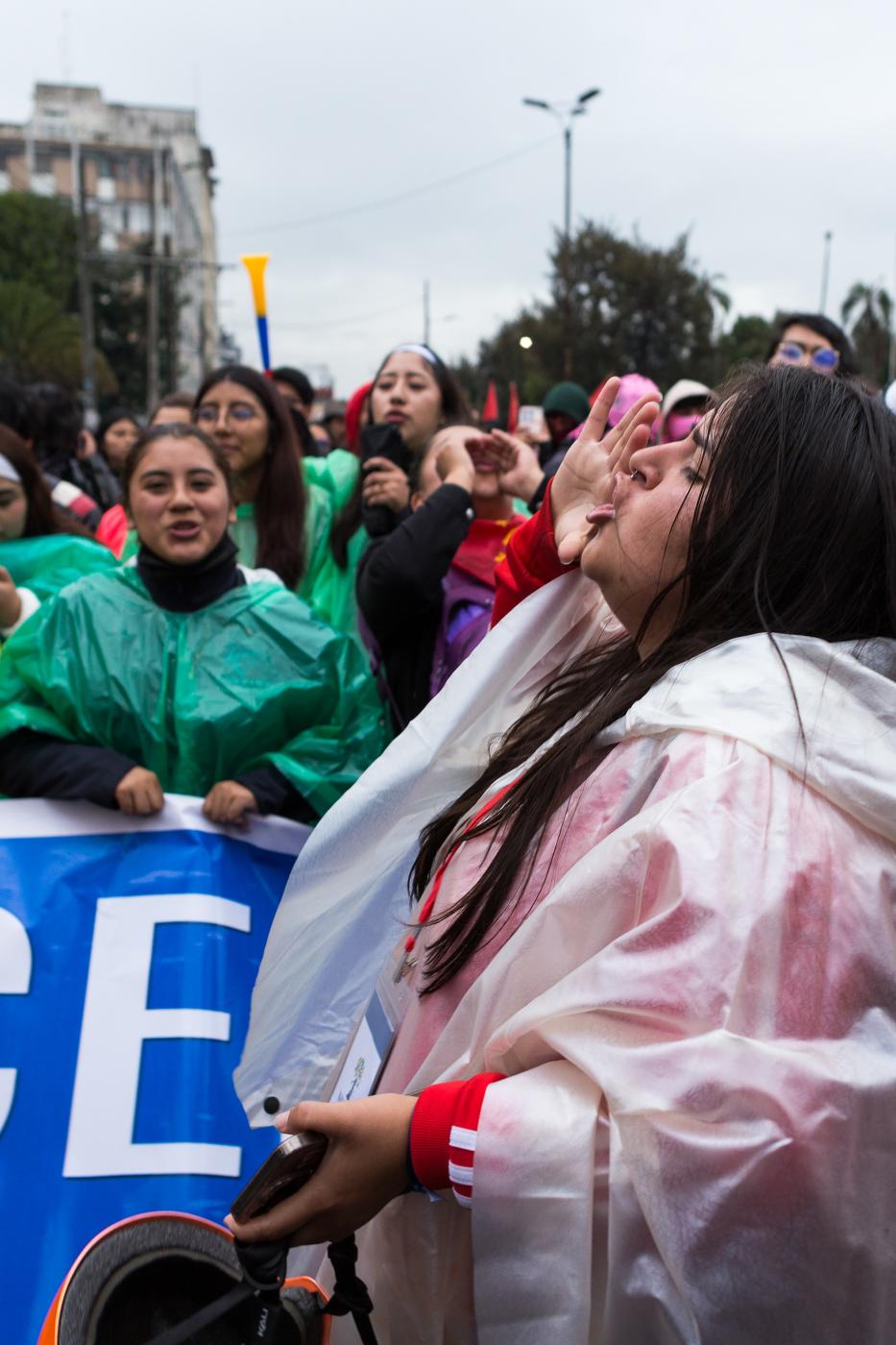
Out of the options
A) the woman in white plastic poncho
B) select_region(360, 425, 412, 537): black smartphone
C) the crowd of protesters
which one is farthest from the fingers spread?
select_region(360, 425, 412, 537): black smartphone

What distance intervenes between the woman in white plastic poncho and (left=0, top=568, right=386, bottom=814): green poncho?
50.7 inches

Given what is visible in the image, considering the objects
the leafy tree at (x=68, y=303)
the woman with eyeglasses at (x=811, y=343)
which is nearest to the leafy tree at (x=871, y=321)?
the leafy tree at (x=68, y=303)

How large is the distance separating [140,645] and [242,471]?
1680 mm

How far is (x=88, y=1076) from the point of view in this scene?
234 centimetres

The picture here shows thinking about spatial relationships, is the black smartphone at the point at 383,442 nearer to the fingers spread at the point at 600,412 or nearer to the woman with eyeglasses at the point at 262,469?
the woman with eyeglasses at the point at 262,469

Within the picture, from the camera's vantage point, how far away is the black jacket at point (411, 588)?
320 cm

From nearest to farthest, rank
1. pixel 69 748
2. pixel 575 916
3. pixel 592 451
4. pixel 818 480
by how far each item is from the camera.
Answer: pixel 575 916 < pixel 818 480 < pixel 592 451 < pixel 69 748

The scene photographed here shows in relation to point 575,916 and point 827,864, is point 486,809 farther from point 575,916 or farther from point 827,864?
point 827,864

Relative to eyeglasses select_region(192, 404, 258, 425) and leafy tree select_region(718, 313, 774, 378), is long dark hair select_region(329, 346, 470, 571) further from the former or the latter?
leafy tree select_region(718, 313, 774, 378)

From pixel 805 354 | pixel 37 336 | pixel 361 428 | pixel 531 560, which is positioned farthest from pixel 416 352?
Answer: pixel 37 336

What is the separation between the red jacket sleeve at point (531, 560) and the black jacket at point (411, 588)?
1.13 m

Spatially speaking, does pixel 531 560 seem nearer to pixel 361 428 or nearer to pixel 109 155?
pixel 361 428

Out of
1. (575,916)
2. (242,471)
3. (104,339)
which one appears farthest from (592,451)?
(104,339)

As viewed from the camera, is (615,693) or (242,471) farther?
(242,471)
